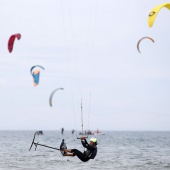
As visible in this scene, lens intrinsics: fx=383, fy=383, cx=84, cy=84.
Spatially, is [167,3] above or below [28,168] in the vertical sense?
above

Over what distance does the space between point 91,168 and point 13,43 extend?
1005cm

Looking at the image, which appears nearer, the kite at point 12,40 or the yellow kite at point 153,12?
the yellow kite at point 153,12

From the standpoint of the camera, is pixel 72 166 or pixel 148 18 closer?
pixel 148 18

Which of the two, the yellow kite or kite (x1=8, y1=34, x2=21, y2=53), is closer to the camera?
the yellow kite

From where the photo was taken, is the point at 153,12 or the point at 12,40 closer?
the point at 153,12

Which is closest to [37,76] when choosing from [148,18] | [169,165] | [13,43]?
[13,43]

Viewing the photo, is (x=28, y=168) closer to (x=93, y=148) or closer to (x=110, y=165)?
(x=110, y=165)

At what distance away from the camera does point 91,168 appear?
24359 mm

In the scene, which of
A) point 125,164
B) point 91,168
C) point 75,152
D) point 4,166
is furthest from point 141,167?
point 75,152

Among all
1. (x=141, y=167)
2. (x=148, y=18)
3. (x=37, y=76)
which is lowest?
(x=141, y=167)

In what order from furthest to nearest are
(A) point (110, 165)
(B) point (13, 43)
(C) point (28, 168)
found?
(A) point (110, 165)
(C) point (28, 168)
(B) point (13, 43)

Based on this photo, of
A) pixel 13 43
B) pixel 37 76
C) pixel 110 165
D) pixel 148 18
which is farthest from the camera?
pixel 110 165

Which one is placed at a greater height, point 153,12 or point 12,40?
point 153,12

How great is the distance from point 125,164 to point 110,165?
4.13ft
